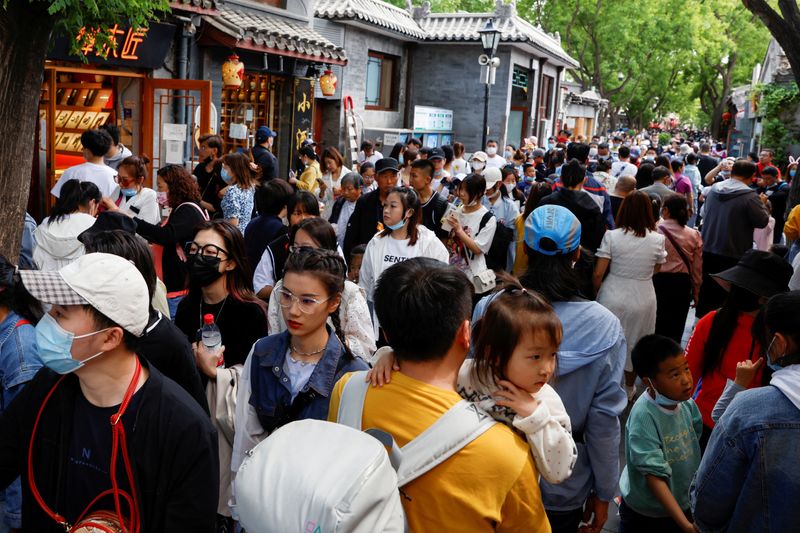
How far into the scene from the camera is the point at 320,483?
5.34 ft

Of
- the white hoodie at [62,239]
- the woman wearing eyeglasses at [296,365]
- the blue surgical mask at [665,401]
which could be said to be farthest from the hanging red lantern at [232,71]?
the blue surgical mask at [665,401]

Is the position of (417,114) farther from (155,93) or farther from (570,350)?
(570,350)

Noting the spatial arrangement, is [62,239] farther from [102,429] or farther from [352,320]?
[102,429]

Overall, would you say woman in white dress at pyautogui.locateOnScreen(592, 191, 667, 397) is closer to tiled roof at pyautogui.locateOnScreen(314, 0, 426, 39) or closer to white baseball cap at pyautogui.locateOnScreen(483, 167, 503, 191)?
white baseball cap at pyautogui.locateOnScreen(483, 167, 503, 191)

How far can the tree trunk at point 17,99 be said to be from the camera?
546cm

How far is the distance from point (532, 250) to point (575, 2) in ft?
120

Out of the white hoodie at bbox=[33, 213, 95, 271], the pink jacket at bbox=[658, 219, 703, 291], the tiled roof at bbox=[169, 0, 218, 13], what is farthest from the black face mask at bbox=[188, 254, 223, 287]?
the tiled roof at bbox=[169, 0, 218, 13]

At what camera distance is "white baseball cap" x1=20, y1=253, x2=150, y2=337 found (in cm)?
221

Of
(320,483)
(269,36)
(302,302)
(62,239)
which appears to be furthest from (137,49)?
(320,483)

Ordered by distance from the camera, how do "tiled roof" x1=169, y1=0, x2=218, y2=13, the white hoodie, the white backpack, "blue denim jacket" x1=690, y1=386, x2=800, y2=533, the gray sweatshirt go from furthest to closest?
"tiled roof" x1=169, y1=0, x2=218, y2=13 → the gray sweatshirt → the white hoodie → "blue denim jacket" x1=690, y1=386, x2=800, y2=533 → the white backpack

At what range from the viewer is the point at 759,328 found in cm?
316

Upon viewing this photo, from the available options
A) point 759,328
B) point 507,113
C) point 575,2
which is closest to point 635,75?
point 575,2

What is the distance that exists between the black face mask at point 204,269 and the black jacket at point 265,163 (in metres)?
5.18

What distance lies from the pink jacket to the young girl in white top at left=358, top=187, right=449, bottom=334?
2.34m
